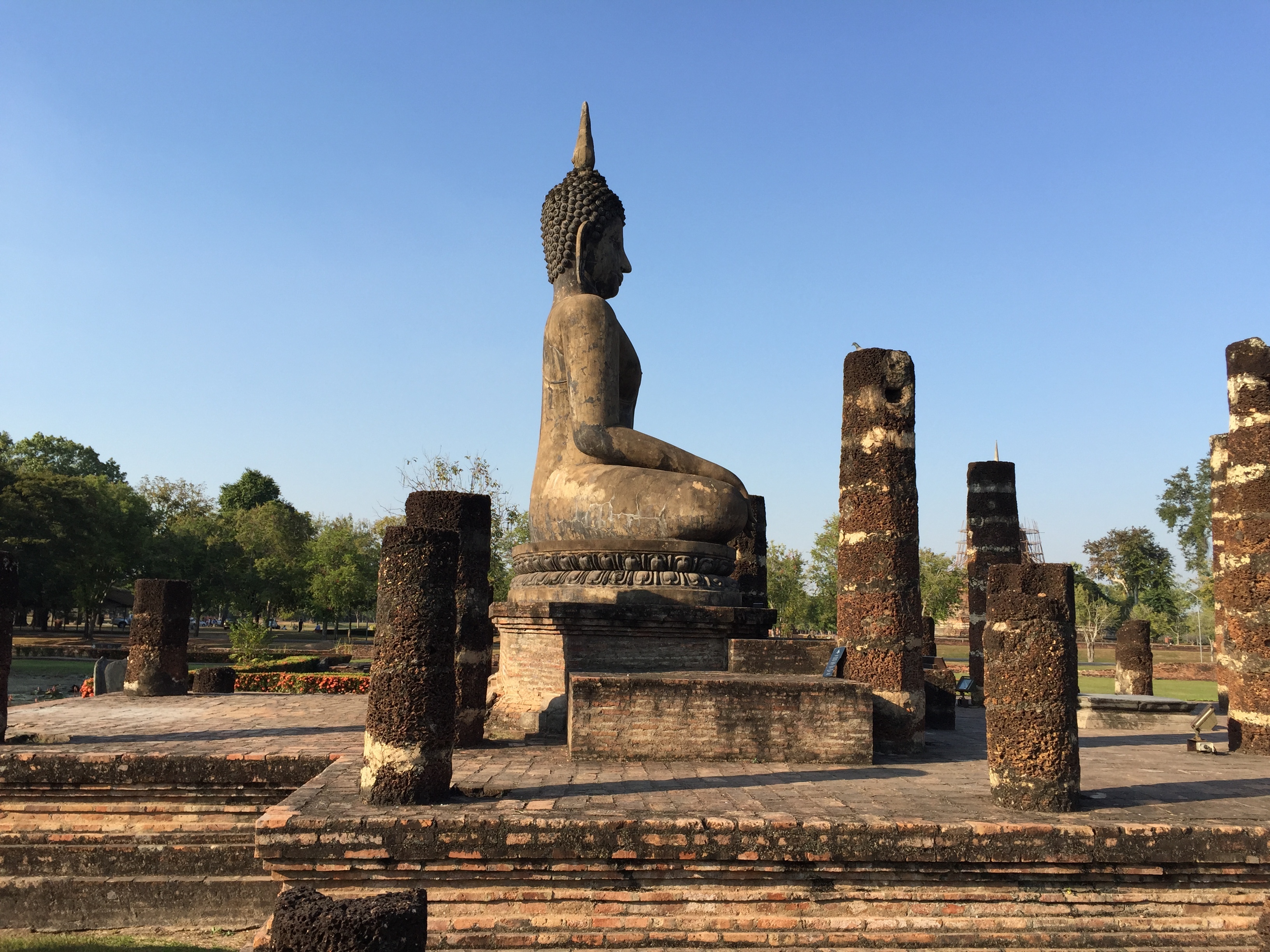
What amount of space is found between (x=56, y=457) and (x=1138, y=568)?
67.3 m

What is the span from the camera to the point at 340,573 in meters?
44.4

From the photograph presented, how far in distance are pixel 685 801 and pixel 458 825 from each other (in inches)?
60.9

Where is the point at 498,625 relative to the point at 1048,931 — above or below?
above

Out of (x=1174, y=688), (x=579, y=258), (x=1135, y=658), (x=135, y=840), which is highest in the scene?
(x=579, y=258)

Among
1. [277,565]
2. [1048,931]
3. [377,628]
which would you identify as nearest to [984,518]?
[1048,931]

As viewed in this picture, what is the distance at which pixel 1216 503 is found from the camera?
14789mm

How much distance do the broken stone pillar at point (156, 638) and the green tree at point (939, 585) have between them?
35083 millimetres

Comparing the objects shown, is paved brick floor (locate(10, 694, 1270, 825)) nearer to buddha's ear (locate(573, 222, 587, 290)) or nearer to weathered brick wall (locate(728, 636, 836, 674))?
weathered brick wall (locate(728, 636, 836, 674))

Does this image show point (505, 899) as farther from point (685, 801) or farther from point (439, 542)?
point (439, 542)

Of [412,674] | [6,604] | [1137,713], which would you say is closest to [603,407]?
[412,674]

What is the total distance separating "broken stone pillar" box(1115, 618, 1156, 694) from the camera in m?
15.2

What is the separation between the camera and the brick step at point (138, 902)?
7164 mm

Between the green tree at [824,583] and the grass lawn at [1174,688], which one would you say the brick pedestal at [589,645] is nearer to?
the grass lawn at [1174,688]

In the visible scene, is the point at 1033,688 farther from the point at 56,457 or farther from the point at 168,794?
the point at 56,457
